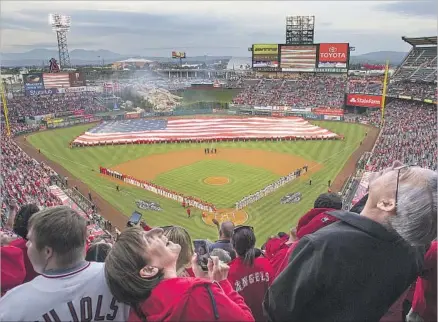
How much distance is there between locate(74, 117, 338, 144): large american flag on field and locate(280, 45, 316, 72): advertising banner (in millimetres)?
14274

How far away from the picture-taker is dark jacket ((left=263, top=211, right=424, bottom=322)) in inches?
89.6

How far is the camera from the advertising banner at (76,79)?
7069 centimetres

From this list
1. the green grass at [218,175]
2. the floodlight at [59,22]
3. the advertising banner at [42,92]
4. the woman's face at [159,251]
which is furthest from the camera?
the floodlight at [59,22]

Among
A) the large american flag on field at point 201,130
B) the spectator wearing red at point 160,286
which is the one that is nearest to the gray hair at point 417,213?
the spectator wearing red at point 160,286

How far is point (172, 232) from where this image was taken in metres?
3.53

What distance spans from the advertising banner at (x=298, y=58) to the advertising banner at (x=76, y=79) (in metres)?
39.0

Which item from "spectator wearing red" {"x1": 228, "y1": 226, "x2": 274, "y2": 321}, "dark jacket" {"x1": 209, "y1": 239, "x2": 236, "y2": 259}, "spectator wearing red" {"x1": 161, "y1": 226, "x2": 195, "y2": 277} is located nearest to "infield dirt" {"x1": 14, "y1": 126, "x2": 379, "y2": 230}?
"dark jacket" {"x1": 209, "y1": 239, "x2": 236, "y2": 259}

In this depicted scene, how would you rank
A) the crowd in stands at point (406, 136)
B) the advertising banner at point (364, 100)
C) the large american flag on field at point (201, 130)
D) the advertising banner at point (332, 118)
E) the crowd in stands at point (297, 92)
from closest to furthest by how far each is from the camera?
the crowd in stands at point (406, 136), the large american flag on field at point (201, 130), the advertising banner at point (364, 100), the advertising banner at point (332, 118), the crowd in stands at point (297, 92)

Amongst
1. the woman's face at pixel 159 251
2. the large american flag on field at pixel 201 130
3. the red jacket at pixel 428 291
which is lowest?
the large american flag on field at pixel 201 130

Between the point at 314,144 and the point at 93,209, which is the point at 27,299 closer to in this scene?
the point at 93,209

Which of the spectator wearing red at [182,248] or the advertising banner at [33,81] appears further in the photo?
the advertising banner at [33,81]

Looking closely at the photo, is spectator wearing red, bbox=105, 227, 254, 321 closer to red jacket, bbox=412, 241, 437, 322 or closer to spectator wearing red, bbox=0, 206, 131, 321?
spectator wearing red, bbox=0, 206, 131, 321

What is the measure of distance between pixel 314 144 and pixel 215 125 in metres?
16.4

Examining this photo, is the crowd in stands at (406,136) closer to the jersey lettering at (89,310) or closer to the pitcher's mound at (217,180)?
the pitcher's mound at (217,180)
